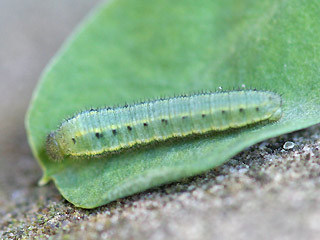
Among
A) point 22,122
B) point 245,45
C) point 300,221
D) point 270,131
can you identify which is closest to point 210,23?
point 245,45

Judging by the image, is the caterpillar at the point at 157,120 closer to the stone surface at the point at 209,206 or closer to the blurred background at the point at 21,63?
the stone surface at the point at 209,206

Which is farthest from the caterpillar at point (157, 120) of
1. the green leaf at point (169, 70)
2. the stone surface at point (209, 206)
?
the stone surface at point (209, 206)

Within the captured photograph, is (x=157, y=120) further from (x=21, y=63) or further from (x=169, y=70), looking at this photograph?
(x=21, y=63)

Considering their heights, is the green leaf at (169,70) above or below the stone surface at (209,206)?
above

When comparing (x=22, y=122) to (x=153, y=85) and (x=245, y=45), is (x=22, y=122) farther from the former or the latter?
(x=245, y=45)

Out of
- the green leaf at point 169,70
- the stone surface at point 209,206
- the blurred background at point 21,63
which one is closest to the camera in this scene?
the stone surface at point 209,206

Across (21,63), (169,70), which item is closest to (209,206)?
(169,70)
